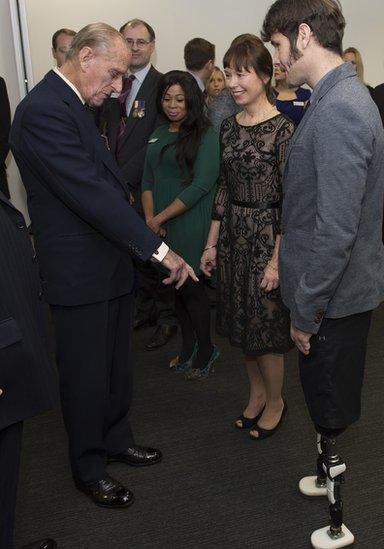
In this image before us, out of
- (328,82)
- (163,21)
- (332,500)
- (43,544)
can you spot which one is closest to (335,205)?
(328,82)

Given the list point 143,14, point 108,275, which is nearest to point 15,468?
point 108,275

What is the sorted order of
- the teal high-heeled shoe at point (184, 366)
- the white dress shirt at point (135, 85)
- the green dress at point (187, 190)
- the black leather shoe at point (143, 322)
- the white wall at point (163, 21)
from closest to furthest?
1. the green dress at point (187, 190)
2. the teal high-heeled shoe at point (184, 366)
3. the white dress shirt at point (135, 85)
4. the black leather shoe at point (143, 322)
5. the white wall at point (163, 21)

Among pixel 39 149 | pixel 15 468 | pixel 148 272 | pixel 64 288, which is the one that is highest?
pixel 39 149

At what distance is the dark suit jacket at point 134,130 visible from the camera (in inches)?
133

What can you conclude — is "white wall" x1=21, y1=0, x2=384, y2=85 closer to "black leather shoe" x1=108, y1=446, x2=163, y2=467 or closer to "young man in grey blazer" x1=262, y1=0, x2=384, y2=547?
"black leather shoe" x1=108, y1=446, x2=163, y2=467

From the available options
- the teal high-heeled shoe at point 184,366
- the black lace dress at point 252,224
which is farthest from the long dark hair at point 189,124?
the teal high-heeled shoe at point 184,366

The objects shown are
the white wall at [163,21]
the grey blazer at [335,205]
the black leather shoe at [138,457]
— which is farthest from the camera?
the white wall at [163,21]

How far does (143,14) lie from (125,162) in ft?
7.18

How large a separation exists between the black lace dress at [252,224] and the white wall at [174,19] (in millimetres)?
3170

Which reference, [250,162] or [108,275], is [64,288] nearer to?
[108,275]

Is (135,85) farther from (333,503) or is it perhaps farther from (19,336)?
(333,503)

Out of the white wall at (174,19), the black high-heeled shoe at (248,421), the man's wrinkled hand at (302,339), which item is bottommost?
the black high-heeled shoe at (248,421)

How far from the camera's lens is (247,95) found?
6.89ft

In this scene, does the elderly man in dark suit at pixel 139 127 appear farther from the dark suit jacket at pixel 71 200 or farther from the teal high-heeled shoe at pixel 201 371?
the dark suit jacket at pixel 71 200
